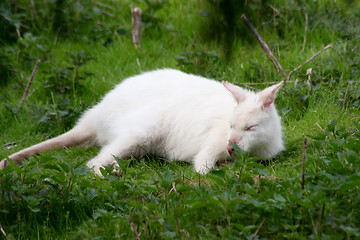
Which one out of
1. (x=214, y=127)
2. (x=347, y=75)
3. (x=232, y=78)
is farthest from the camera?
(x=232, y=78)

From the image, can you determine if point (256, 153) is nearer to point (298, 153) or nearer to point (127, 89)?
point (298, 153)

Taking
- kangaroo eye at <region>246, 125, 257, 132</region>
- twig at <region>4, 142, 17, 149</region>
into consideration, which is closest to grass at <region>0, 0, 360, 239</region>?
twig at <region>4, 142, 17, 149</region>

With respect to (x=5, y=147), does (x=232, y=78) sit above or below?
above

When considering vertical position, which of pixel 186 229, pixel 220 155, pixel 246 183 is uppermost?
pixel 246 183

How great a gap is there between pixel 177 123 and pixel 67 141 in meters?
1.16

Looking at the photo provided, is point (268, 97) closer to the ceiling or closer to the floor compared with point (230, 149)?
closer to the ceiling

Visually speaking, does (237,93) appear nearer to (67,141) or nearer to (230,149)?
(230,149)

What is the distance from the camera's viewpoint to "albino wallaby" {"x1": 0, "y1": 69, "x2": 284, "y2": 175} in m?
3.92

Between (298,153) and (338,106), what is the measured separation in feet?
2.84

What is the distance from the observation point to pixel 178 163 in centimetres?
440

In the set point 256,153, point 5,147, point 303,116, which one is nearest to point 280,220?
point 256,153

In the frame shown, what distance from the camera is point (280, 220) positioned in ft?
8.67

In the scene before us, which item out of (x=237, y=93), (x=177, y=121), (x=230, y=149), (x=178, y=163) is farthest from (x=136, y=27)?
(x=230, y=149)

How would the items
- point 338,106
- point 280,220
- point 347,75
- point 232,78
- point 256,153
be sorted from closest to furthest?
point 280,220 → point 256,153 → point 338,106 → point 347,75 → point 232,78
